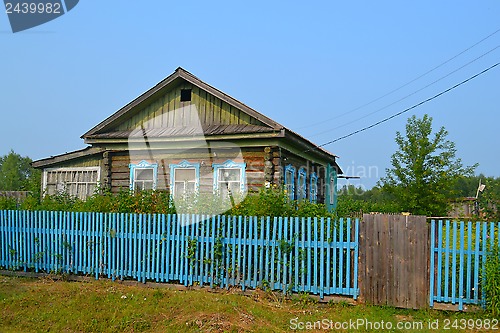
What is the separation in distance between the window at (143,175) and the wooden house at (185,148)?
3cm

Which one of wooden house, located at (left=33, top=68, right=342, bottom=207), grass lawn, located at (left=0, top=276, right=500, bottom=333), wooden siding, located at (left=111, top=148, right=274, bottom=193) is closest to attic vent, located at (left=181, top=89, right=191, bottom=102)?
wooden house, located at (left=33, top=68, right=342, bottom=207)

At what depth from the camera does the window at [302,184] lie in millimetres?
16744

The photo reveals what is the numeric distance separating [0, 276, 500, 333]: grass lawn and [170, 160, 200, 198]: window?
6.03 metres

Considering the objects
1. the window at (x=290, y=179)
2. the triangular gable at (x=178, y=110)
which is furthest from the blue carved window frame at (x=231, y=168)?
the window at (x=290, y=179)

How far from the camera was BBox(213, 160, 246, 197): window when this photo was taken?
13.9m

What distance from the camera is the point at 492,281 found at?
22.7 ft

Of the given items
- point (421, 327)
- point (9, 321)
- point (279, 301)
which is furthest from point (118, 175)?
point (421, 327)

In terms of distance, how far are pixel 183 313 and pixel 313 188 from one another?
12.4 m

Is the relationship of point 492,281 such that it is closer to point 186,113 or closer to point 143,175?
point 186,113

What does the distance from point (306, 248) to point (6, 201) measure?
26.8 ft

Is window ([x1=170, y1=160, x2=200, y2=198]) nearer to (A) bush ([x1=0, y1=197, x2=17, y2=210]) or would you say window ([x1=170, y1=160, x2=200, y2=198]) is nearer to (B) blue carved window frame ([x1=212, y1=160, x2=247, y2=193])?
(B) blue carved window frame ([x1=212, y1=160, x2=247, y2=193])

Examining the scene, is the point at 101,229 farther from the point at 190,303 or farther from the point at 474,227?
the point at 474,227

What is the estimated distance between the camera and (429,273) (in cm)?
739

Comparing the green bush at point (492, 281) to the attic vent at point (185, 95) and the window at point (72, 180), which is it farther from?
the window at point (72, 180)
